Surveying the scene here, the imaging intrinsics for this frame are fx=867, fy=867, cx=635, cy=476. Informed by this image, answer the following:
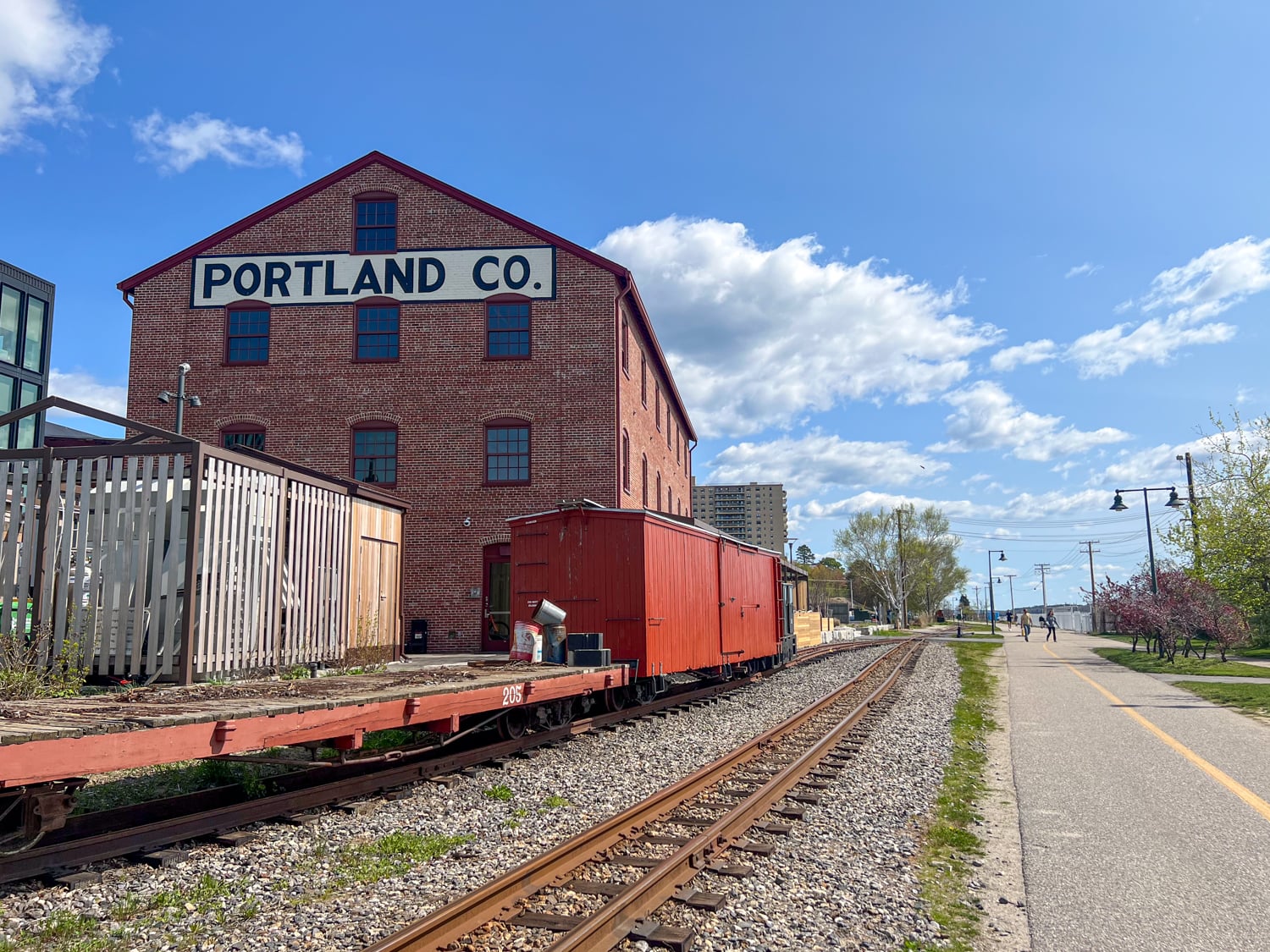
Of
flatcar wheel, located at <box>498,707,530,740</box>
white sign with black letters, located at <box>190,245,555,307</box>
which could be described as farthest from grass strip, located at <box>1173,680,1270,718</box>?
white sign with black letters, located at <box>190,245,555,307</box>

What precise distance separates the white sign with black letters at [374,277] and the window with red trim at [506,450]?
Answer: 3.62 meters

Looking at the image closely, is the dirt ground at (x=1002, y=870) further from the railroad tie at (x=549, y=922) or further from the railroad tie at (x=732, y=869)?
the railroad tie at (x=549, y=922)

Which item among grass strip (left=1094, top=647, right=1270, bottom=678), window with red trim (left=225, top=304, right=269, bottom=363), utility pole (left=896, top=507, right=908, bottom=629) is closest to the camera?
grass strip (left=1094, top=647, right=1270, bottom=678)

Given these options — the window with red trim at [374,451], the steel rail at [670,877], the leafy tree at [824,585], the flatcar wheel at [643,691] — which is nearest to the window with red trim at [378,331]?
the window with red trim at [374,451]

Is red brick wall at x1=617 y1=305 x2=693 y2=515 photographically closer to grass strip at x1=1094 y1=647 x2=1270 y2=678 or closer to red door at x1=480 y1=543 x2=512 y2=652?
red door at x1=480 y1=543 x2=512 y2=652

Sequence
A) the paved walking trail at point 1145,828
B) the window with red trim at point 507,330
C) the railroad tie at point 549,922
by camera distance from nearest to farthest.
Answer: the railroad tie at point 549,922 < the paved walking trail at point 1145,828 < the window with red trim at point 507,330

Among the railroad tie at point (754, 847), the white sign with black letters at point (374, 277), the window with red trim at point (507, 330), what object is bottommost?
the railroad tie at point (754, 847)

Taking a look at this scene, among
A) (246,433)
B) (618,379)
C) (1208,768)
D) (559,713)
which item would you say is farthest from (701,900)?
(246,433)

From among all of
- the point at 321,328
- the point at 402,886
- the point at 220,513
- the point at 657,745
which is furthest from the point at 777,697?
the point at 321,328

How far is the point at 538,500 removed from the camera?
2256cm

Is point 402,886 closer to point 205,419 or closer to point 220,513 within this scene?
point 220,513

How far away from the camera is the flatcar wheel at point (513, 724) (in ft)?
31.6

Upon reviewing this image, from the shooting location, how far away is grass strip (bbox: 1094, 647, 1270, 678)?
20.6 m

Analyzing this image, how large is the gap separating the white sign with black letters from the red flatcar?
441 inches
